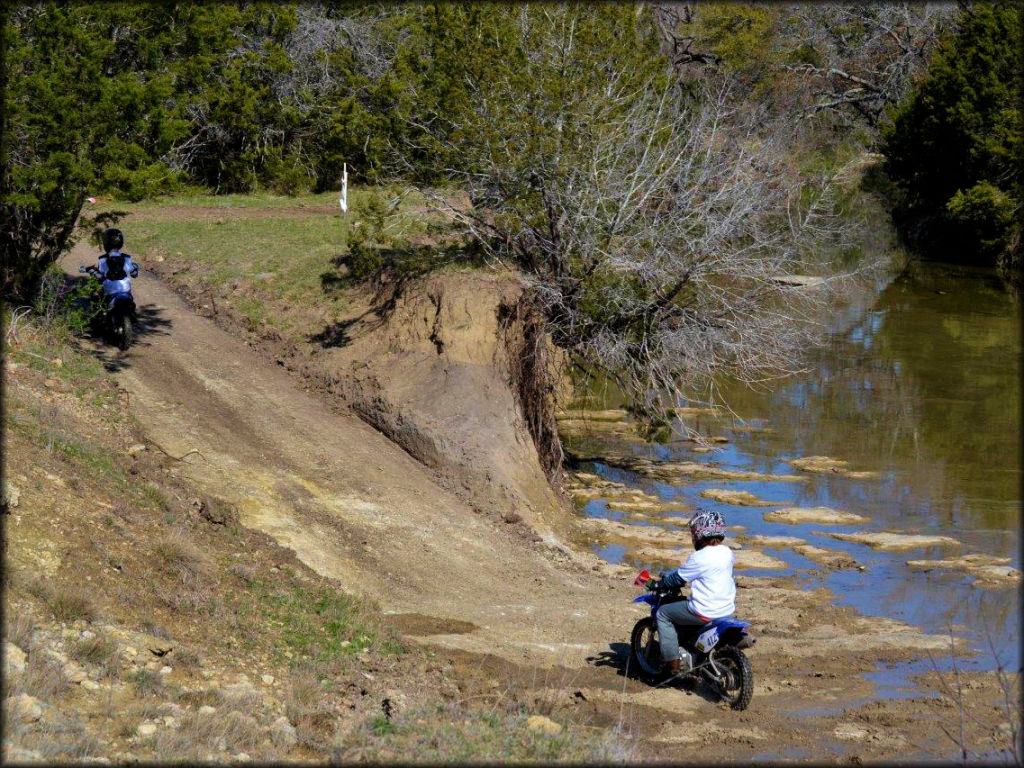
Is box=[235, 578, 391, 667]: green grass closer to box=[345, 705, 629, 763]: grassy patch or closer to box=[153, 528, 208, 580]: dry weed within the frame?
box=[153, 528, 208, 580]: dry weed

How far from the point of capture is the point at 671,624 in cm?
1008

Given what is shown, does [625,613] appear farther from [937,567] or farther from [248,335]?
[248,335]

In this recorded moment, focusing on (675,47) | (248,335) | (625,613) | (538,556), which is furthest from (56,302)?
(675,47)

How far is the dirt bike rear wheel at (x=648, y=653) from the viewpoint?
1040 centimetres

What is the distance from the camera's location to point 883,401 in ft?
79.5

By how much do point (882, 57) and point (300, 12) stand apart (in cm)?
2839

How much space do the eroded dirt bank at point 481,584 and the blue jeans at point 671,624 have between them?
43 centimetres

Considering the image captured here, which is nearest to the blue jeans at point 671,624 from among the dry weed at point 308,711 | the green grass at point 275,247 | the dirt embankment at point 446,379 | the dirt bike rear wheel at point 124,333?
the dry weed at point 308,711

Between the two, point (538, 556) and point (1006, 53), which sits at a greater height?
point (1006, 53)

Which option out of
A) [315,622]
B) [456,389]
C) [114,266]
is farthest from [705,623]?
[114,266]

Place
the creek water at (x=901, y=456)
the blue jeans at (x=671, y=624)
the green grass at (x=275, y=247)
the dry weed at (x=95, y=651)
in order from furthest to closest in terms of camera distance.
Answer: the green grass at (x=275, y=247) → the creek water at (x=901, y=456) → the blue jeans at (x=671, y=624) → the dry weed at (x=95, y=651)

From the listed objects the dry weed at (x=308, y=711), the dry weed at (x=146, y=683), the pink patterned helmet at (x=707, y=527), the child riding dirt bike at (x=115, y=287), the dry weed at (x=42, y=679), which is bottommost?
the dry weed at (x=308, y=711)

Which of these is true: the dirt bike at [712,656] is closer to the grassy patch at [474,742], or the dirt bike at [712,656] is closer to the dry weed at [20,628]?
the grassy patch at [474,742]

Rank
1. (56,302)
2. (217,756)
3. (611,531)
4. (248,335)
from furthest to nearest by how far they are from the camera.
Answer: (248,335) → (56,302) → (611,531) → (217,756)
